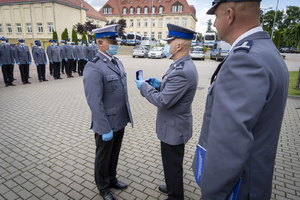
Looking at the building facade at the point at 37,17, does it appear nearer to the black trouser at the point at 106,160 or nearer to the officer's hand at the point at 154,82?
the black trouser at the point at 106,160

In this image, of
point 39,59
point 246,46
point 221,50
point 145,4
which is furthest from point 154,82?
point 145,4

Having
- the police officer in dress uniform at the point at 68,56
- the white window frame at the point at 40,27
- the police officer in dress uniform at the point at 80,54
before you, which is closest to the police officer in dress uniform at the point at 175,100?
the police officer in dress uniform at the point at 68,56

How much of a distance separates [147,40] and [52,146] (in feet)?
133

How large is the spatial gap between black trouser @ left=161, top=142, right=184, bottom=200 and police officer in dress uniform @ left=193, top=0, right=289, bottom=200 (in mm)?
1272

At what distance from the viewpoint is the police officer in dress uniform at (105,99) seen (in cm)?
235

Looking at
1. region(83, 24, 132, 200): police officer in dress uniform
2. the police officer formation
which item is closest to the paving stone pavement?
region(83, 24, 132, 200): police officer in dress uniform

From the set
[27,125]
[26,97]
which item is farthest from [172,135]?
[26,97]

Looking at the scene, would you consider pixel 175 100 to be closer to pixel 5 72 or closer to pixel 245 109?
pixel 245 109

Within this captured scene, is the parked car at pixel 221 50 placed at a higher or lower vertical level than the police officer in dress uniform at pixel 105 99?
higher

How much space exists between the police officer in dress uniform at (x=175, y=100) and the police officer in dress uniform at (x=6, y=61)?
33.6 ft

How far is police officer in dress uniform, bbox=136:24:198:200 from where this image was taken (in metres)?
2.16

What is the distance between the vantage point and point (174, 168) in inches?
95.9

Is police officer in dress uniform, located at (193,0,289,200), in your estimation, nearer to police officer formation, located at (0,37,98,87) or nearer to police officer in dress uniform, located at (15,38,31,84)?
police officer formation, located at (0,37,98,87)

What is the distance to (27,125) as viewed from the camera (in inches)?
205
